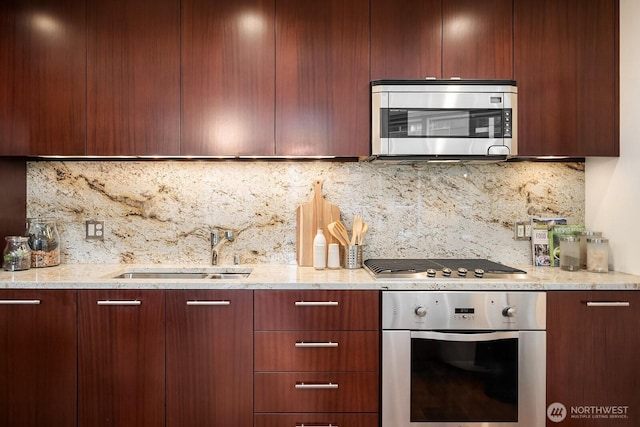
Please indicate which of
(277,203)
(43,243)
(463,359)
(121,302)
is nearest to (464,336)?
(463,359)

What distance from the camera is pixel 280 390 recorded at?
185 cm

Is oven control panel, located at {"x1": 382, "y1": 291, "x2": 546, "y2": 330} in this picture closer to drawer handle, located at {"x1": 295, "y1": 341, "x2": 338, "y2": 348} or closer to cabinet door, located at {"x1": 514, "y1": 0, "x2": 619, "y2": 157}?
drawer handle, located at {"x1": 295, "y1": 341, "x2": 338, "y2": 348}

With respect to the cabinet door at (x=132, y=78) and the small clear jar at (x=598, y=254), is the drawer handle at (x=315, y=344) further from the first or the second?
the small clear jar at (x=598, y=254)

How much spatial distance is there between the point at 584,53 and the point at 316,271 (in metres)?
1.80

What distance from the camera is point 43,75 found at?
82.0 inches

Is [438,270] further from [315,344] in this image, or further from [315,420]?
[315,420]

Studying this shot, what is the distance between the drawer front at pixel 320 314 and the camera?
1846mm

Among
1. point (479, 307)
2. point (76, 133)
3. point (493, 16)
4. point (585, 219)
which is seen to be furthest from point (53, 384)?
point (585, 219)

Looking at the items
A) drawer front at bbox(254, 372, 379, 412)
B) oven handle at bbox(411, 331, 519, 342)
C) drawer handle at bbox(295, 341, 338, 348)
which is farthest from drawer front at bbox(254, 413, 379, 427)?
oven handle at bbox(411, 331, 519, 342)

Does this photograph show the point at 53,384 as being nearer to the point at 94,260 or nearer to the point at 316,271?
the point at 94,260

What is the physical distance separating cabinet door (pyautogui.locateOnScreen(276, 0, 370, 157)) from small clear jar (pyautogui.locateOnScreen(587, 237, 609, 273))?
131 centimetres

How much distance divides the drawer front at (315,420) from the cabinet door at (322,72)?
1.27 m

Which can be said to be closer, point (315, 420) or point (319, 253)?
point (315, 420)

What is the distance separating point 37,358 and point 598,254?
2.77 m
